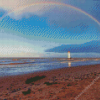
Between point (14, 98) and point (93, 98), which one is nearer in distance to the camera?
point (93, 98)

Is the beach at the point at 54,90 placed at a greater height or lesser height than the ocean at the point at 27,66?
greater

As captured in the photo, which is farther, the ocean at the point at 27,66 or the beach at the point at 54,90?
the ocean at the point at 27,66

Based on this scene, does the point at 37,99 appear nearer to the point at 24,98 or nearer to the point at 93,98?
the point at 24,98

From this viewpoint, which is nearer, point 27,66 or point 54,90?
point 54,90

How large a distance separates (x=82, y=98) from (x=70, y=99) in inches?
25.9

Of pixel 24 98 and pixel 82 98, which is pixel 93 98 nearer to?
pixel 82 98

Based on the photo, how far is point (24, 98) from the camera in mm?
6004

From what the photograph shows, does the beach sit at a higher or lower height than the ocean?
higher

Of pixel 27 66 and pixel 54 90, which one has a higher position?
pixel 54 90

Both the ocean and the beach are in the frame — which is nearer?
the beach

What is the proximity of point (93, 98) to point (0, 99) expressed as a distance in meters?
5.25

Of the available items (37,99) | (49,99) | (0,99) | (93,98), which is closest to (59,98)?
(49,99)

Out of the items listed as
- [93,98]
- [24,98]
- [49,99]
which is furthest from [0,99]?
[93,98]

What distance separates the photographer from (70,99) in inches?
220
